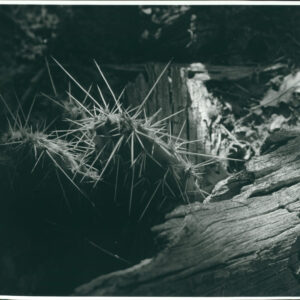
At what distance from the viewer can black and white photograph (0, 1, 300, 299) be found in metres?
1.42

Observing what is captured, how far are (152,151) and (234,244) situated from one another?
45 centimetres

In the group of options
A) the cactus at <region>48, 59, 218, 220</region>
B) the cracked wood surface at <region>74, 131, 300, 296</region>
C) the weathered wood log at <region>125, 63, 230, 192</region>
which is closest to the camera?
the cactus at <region>48, 59, 218, 220</region>

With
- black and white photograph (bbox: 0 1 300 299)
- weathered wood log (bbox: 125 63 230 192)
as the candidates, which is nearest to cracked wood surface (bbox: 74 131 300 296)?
black and white photograph (bbox: 0 1 300 299)

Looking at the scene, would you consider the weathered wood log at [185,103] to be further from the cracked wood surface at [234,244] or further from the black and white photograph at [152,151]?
the cracked wood surface at [234,244]

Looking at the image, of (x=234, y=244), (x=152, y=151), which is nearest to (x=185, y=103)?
(x=152, y=151)

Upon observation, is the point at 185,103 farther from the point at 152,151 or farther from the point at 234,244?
the point at 234,244

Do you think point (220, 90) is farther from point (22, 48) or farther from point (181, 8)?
point (22, 48)

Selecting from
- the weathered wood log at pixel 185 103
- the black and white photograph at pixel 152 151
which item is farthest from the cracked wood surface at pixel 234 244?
the weathered wood log at pixel 185 103

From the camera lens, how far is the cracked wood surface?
1380 millimetres

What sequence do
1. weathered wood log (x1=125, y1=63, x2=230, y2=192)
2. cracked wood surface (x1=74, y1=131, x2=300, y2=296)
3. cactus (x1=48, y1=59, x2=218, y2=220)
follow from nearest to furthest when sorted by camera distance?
cactus (x1=48, y1=59, x2=218, y2=220) < cracked wood surface (x1=74, y1=131, x2=300, y2=296) < weathered wood log (x1=125, y1=63, x2=230, y2=192)

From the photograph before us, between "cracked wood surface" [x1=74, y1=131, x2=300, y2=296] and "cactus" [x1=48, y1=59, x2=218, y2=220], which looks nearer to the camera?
"cactus" [x1=48, y1=59, x2=218, y2=220]

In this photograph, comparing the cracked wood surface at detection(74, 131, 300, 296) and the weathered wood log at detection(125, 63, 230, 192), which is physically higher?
the weathered wood log at detection(125, 63, 230, 192)

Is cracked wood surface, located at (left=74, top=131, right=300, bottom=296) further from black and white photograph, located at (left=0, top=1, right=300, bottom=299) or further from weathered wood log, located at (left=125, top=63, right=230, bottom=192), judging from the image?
weathered wood log, located at (left=125, top=63, right=230, bottom=192)

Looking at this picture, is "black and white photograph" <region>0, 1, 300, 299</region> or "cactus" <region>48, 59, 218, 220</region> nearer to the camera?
"cactus" <region>48, 59, 218, 220</region>
